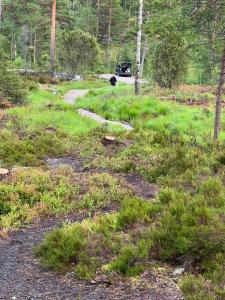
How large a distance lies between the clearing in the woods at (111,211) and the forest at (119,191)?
0.02 metres

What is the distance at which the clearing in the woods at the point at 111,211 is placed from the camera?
5.44 metres

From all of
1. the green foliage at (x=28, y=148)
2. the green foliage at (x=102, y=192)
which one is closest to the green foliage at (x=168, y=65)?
the green foliage at (x=28, y=148)

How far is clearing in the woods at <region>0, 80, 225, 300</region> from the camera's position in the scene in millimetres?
5441

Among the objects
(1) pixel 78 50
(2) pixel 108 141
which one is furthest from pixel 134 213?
(1) pixel 78 50

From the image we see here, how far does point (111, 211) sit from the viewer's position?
8141 mm

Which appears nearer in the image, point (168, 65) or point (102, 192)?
point (102, 192)

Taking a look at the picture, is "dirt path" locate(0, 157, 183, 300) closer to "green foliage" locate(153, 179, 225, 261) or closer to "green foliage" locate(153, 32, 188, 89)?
"green foliage" locate(153, 179, 225, 261)

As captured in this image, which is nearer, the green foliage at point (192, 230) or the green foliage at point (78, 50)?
the green foliage at point (192, 230)

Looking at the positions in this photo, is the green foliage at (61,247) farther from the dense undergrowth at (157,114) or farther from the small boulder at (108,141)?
the dense undergrowth at (157,114)

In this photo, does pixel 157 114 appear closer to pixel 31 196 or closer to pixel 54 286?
pixel 31 196

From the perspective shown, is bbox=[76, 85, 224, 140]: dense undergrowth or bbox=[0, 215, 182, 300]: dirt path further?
bbox=[76, 85, 224, 140]: dense undergrowth

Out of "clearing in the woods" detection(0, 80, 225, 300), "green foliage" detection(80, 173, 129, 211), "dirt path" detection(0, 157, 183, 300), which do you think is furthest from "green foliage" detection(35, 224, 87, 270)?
"green foliage" detection(80, 173, 129, 211)

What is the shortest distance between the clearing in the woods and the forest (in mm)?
21

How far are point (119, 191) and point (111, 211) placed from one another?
95 centimetres
